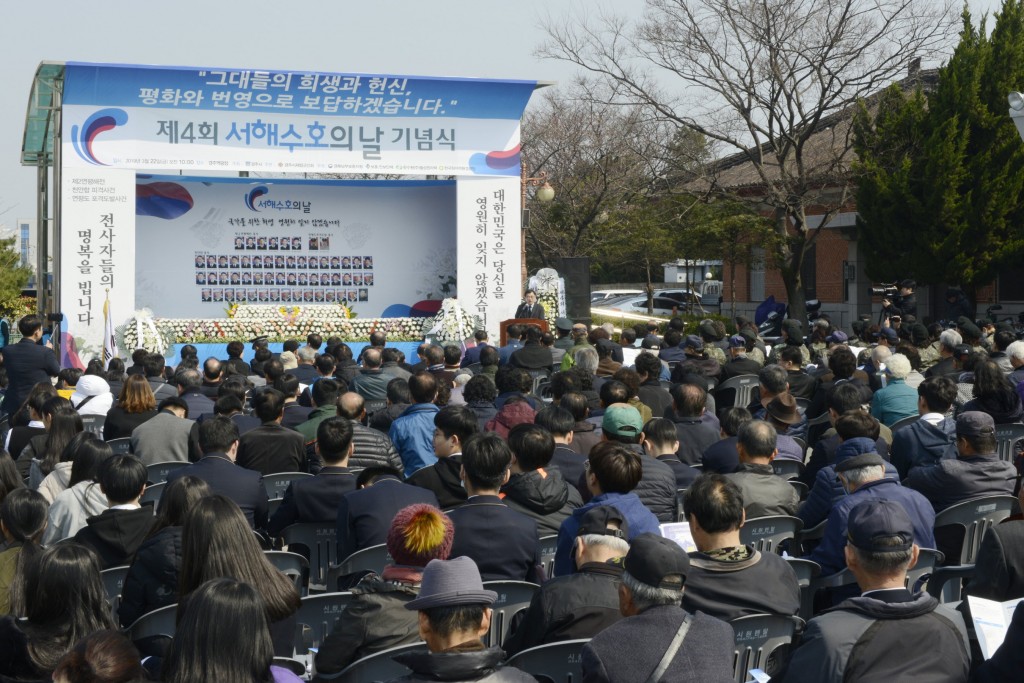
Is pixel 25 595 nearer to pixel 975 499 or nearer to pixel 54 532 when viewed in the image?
pixel 54 532

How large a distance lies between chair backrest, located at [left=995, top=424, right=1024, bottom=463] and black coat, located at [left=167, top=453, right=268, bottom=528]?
15.3 ft

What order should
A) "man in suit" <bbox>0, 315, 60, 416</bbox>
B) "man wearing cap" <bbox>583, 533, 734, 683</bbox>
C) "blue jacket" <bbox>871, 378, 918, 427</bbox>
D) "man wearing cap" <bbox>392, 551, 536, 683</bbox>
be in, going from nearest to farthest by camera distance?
"man wearing cap" <bbox>392, 551, 536, 683</bbox> → "man wearing cap" <bbox>583, 533, 734, 683</bbox> → "blue jacket" <bbox>871, 378, 918, 427</bbox> → "man in suit" <bbox>0, 315, 60, 416</bbox>

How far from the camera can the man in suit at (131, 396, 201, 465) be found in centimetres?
734

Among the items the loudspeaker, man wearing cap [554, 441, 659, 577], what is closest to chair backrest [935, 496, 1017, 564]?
man wearing cap [554, 441, 659, 577]

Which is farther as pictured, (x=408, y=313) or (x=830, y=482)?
(x=408, y=313)

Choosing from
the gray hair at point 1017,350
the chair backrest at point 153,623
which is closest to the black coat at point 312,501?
the chair backrest at point 153,623

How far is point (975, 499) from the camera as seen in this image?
17.6 ft

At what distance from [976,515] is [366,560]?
2809 mm

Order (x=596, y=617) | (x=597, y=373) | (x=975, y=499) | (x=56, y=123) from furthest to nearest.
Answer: (x=56, y=123)
(x=597, y=373)
(x=975, y=499)
(x=596, y=617)

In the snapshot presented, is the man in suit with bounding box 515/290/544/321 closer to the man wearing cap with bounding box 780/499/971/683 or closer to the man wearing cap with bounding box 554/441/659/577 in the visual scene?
the man wearing cap with bounding box 554/441/659/577

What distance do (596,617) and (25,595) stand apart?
1756 mm

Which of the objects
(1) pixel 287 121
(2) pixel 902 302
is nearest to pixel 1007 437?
(2) pixel 902 302

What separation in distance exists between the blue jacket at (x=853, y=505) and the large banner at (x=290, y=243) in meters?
17.1

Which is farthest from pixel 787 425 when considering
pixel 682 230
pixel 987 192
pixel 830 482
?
pixel 682 230
